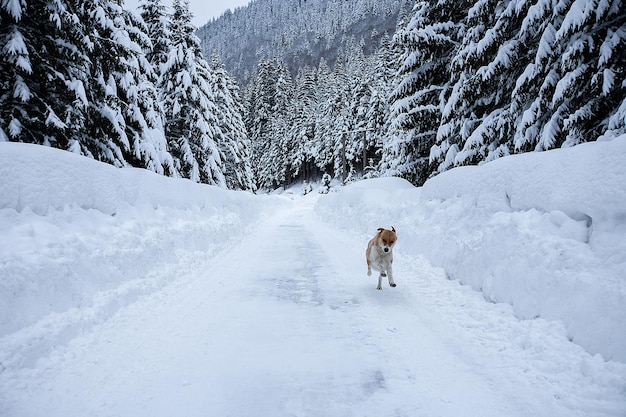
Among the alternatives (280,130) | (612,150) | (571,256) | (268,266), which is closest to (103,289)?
(268,266)

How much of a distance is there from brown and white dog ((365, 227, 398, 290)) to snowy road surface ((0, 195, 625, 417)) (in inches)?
20.3

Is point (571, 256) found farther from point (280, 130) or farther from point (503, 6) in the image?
point (280, 130)

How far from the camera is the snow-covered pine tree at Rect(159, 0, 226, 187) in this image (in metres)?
20.5

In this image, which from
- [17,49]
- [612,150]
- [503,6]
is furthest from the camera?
[503,6]

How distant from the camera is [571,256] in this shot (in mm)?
3975

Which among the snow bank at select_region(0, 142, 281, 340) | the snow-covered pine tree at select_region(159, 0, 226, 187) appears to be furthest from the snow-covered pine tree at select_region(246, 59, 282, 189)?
the snow bank at select_region(0, 142, 281, 340)

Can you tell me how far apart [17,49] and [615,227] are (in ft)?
42.4

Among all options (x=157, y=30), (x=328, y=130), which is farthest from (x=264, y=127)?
(x=157, y=30)

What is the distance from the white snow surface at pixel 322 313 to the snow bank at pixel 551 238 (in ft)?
0.08

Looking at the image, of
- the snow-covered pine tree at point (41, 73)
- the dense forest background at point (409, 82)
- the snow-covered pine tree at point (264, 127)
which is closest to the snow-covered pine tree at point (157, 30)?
the dense forest background at point (409, 82)

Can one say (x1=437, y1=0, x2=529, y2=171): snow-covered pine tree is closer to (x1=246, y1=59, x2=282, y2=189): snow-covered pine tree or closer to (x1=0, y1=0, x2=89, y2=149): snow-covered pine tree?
(x1=0, y1=0, x2=89, y2=149): snow-covered pine tree

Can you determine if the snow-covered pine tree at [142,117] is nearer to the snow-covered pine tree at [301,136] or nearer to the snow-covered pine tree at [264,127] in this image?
the snow-covered pine tree at [301,136]

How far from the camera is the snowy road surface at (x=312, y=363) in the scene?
272cm

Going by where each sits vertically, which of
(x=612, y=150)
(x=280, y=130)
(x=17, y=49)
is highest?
(x=280, y=130)
